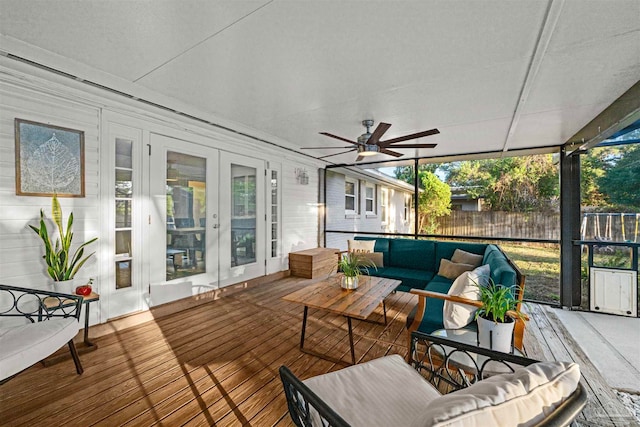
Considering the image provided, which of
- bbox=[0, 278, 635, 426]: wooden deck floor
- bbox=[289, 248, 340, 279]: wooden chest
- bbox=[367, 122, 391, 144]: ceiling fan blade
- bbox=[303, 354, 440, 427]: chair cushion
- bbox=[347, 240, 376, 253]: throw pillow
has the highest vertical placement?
bbox=[367, 122, 391, 144]: ceiling fan blade

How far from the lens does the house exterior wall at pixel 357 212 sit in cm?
719

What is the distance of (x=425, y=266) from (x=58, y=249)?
15.4 ft

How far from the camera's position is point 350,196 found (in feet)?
26.2

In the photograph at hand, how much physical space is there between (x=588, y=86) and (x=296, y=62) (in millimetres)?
2857

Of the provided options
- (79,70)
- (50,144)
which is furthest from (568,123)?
(50,144)

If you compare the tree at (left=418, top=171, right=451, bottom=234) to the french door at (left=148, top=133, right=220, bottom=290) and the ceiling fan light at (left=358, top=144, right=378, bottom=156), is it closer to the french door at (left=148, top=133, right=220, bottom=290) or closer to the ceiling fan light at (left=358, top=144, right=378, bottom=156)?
the ceiling fan light at (left=358, top=144, right=378, bottom=156)

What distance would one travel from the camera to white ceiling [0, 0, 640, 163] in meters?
1.69

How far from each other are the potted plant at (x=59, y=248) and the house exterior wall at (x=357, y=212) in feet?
16.6

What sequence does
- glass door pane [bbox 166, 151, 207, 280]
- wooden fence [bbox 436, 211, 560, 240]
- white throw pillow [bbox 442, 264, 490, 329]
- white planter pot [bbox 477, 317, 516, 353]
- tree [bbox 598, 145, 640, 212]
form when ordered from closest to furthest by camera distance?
white planter pot [bbox 477, 317, 516, 353], white throw pillow [bbox 442, 264, 490, 329], glass door pane [bbox 166, 151, 207, 280], tree [bbox 598, 145, 640, 212], wooden fence [bbox 436, 211, 560, 240]

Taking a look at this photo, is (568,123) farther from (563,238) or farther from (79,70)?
(79,70)

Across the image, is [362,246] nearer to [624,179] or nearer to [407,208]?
[624,179]

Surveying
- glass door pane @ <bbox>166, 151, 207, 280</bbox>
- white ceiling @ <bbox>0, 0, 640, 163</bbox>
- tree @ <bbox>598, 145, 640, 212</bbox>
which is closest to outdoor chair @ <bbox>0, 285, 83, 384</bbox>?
glass door pane @ <bbox>166, 151, 207, 280</bbox>

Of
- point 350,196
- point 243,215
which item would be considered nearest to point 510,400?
point 243,215

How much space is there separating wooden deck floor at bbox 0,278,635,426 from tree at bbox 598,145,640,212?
7.31ft
